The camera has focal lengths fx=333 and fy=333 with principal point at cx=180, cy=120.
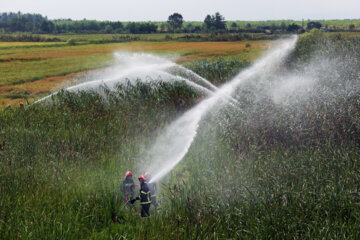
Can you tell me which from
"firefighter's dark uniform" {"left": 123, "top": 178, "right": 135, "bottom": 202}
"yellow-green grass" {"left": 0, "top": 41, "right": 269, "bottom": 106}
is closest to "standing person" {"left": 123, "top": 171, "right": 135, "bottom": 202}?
"firefighter's dark uniform" {"left": 123, "top": 178, "right": 135, "bottom": 202}

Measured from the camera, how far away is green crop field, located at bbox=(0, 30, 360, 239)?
5062 millimetres

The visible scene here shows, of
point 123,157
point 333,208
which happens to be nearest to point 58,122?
point 123,157

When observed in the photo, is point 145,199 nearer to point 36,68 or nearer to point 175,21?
point 36,68

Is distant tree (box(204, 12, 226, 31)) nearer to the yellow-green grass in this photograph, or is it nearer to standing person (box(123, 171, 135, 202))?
the yellow-green grass

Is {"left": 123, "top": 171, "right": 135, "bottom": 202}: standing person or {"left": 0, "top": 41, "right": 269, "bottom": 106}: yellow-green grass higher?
{"left": 0, "top": 41, "right": 269, "bottom": 106}: yellow-green grass

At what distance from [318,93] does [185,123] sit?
169 inches

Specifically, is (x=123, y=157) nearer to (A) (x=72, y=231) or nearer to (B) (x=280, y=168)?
(A) (x=72, y=231)

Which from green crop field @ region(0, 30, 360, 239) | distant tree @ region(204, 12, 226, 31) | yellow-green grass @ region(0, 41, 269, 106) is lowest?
green crop field @ region(0, 30, 360, 239)

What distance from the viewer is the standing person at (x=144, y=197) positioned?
5352 mm

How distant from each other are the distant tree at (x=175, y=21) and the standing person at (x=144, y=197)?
59666 mm

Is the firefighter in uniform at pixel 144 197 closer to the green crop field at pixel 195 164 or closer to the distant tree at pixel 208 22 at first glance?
the green crop field at pixel 195 164

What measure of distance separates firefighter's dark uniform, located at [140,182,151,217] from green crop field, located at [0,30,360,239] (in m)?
0.16

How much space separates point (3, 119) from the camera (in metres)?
10.6

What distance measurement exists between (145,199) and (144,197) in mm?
37
